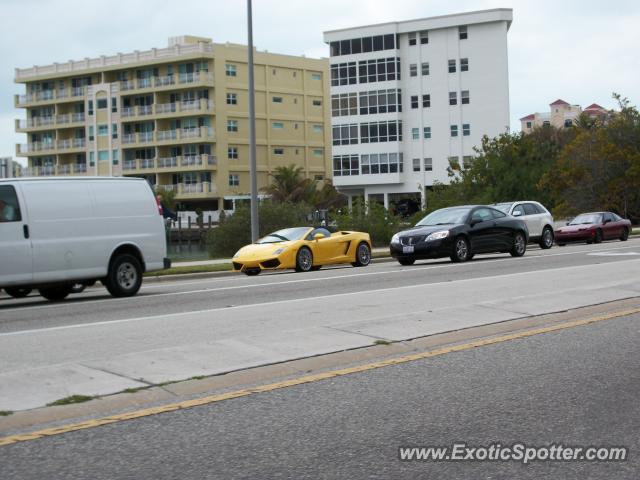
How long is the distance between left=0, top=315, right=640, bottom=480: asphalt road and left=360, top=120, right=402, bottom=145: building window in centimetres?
7453

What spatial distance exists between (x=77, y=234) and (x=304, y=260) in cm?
805

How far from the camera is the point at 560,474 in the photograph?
4.80m

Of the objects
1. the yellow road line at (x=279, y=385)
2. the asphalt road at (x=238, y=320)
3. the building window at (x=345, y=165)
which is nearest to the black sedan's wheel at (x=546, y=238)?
the asphalt road at (x=238, y=320)

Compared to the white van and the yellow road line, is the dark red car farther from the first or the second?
the yellow road line

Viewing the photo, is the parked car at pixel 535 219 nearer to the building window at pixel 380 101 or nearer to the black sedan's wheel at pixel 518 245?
the black sedan's wheel at pixel 518 245

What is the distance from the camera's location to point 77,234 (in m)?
15.1

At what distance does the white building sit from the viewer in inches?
3105

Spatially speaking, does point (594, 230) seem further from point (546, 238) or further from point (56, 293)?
point (56, 293)

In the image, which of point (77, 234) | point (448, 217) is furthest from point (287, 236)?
point (77, 234)

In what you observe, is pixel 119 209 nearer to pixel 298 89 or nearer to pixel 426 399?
pixel 426 399

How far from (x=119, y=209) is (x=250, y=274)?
7.13 m

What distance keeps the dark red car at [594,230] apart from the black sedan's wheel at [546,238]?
15.5 feet

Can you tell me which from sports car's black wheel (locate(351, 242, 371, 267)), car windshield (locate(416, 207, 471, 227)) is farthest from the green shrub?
car windshield (locate(416, 207, 471, 227))

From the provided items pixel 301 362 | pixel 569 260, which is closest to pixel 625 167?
pixel 569 260
